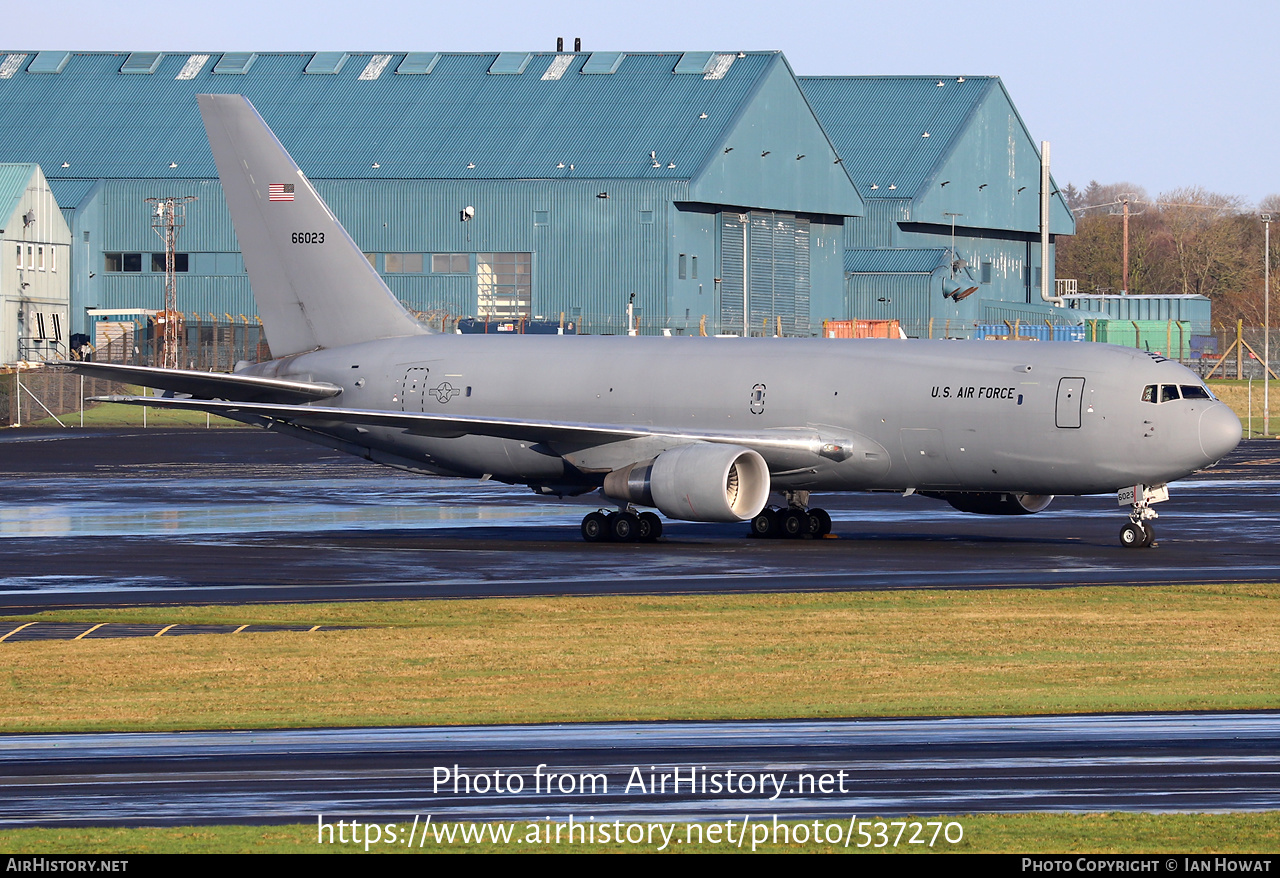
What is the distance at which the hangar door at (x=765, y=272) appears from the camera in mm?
101062

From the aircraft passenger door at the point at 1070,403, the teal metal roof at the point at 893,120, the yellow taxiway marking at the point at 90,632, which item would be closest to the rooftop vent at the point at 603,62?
the teal metal roof at the point at 893,120

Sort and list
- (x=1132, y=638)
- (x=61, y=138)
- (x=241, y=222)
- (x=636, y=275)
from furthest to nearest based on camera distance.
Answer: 1. (x=61, y=138)
2. (x=636, y=275)
3. (x=241, y=222)
4. (x=1132, y=638)

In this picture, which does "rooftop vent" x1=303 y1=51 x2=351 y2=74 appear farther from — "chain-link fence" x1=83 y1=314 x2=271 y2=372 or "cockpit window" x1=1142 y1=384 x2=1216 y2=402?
"cockpit window" x1=1142 y1=384 x2=1216 y2=402

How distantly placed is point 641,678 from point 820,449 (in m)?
16.8

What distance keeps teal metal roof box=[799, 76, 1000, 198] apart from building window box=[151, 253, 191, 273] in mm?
45398

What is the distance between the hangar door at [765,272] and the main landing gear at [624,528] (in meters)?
63.8

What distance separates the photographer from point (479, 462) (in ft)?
128

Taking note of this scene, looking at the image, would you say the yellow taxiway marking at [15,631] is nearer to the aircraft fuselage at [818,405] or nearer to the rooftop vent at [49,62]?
the aircraft fuselage at [818,405]

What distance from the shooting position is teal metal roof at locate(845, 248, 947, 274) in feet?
390

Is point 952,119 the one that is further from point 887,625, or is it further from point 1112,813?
point 1112,813

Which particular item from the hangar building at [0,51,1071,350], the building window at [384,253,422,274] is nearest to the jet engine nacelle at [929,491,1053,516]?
the hangar building at [0,51,1071,350]

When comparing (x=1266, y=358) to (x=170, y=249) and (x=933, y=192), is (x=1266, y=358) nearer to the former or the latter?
(x=933, y=192)

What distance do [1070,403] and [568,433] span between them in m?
9.91

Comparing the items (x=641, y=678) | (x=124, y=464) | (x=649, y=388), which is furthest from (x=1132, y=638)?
(x=124, y=464)
